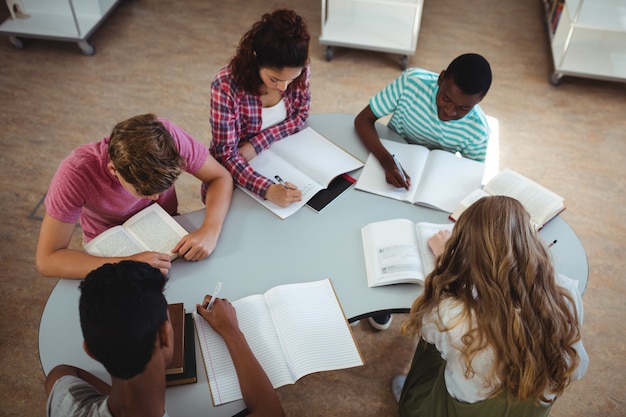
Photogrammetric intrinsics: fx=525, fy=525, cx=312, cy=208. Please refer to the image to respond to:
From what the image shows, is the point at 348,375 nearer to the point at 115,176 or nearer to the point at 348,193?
the point at 348,193

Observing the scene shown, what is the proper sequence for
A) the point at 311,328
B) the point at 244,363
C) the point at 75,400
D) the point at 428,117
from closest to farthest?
the point at 75,400, the point at 244,363, the point at 311,328, the point at 428,117

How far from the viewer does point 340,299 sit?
1.42 metres

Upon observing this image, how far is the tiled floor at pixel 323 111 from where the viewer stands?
79.0 inches

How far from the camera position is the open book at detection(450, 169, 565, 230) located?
160 centimetres

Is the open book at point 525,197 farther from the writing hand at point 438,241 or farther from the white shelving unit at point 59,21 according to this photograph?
the white shelving unit at point 59,21

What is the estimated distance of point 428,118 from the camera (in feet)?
6.23

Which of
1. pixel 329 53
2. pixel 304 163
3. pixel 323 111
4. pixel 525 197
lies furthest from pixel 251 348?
pixel 329 53

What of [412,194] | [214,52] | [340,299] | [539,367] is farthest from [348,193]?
[214,52]

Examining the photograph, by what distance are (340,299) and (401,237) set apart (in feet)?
0.87

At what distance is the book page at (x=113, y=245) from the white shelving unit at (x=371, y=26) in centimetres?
222

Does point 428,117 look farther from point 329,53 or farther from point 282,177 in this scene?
point 329,53

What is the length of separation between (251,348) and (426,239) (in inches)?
23.3

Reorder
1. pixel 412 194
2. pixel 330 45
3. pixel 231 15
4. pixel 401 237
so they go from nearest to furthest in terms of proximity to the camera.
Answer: pixel 401 237 → pixel 412 194 → pixel 330 45 → pixel 231 15

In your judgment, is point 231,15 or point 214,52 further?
point 231,15
